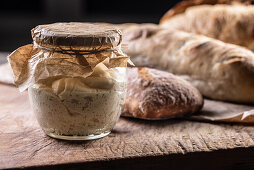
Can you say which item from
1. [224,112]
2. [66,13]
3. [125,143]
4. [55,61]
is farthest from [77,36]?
[66,13]

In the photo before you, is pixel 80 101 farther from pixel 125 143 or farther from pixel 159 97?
pixel 159 97

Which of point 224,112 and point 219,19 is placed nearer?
point 224,112

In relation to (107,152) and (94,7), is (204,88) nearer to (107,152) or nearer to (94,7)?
(107,152)

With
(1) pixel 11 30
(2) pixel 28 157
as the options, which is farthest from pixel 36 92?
(1) pixel 11 30

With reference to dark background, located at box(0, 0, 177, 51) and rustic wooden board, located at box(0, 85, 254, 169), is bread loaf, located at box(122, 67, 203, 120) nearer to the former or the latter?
rustic wooden board, located at box(0, 85, 254, 169)

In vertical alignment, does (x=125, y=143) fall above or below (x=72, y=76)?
below

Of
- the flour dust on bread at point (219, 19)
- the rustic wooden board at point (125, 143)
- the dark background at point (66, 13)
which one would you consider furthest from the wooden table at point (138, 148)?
the dark background at point (66, 13)
